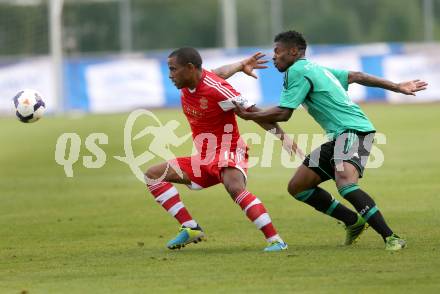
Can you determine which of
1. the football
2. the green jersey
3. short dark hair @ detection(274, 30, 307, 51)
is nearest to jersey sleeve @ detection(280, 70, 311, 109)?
the green jersey

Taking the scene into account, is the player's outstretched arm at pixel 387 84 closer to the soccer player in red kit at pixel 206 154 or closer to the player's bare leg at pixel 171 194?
the soccer player in red kit at pixel 206 154

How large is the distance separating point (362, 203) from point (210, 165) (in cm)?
173

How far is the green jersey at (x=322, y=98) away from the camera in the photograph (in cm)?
1063

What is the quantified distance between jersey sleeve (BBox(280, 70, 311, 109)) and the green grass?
155cm

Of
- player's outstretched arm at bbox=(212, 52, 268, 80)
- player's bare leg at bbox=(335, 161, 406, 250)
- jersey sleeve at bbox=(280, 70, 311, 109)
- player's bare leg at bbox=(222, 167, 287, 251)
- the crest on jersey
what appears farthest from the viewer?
player's outstretched arm at bbox=(212, 52, 268, 80)

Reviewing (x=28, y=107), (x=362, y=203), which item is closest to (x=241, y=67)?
(x=362, y=203)

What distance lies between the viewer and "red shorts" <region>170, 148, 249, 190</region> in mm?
11070

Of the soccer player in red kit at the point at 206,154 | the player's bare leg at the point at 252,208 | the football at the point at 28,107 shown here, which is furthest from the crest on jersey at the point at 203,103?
the football at the point at 28,107

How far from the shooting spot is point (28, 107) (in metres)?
13.6

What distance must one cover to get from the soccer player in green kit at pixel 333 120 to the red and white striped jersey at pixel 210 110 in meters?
0.31

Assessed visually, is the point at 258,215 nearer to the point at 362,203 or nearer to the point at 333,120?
the point at 362,203

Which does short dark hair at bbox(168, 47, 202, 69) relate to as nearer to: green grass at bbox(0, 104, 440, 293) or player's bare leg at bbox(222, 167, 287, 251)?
player's bare leg at bbox(222, 167, 287, 251)

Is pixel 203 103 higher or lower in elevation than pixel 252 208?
higher

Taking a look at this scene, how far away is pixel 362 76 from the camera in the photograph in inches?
437
